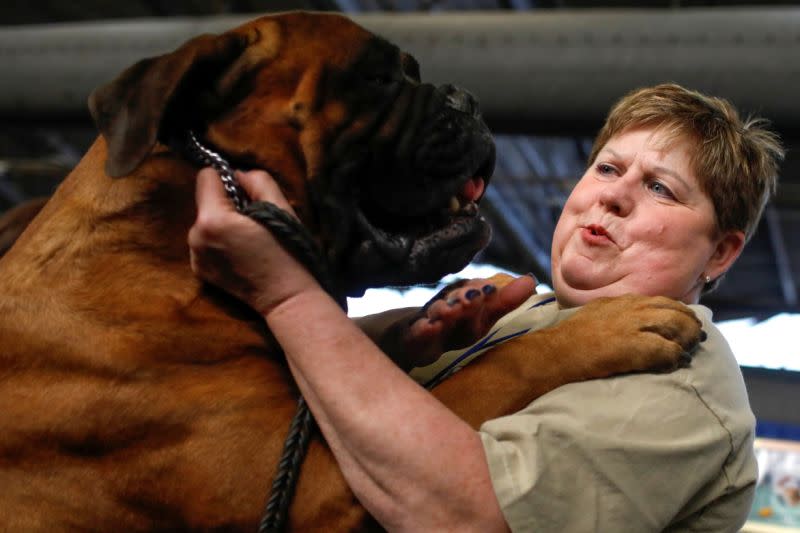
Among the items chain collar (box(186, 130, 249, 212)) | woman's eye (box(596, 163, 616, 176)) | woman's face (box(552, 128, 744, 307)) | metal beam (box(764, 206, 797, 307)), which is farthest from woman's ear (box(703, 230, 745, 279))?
metal beam (box(764, 206, 797, 307))

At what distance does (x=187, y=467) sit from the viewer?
1.66m

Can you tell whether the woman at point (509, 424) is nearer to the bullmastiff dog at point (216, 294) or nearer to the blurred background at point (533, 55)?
the bullmastiff dog at point (216, 294)

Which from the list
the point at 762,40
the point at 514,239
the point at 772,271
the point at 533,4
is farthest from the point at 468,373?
the point at 772,271

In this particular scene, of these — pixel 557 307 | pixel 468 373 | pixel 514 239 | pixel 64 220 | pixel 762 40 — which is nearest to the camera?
pixel 468 373

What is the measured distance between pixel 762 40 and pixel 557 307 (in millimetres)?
2671

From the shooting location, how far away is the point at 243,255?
67.1 inches

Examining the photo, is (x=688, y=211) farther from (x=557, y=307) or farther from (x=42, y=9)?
(x=42, y=9)

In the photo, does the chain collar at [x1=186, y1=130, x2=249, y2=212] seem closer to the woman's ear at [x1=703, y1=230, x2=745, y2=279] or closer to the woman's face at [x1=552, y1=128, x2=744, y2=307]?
the woman's face at [x1=552, y1=128, x2=744, y2=307]

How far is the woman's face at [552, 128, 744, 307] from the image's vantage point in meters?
2.00

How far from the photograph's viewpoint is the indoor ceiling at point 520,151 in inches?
183

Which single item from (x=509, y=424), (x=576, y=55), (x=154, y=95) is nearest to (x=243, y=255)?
(x=154, y=95)

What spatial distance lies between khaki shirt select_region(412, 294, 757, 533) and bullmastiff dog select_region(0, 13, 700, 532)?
0.07 metres

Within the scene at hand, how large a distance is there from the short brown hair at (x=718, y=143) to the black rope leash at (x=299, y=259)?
2.63 ft

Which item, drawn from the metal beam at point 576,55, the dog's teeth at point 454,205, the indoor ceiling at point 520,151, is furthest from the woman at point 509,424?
the indoor ceiling at point 520,151
